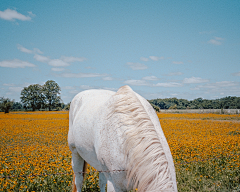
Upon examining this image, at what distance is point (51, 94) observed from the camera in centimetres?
6550

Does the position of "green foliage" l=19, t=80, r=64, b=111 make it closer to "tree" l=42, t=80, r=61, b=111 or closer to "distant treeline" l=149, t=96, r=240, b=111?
"tree" l=42, t=80, r=61, b=111

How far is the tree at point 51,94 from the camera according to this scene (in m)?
64.3

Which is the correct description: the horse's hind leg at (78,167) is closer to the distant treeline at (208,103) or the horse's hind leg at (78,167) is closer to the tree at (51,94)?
the distant treeline at (208,103)

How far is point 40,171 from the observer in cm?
475

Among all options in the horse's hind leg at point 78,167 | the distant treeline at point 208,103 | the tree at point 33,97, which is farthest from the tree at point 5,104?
the horse's hind leg at point 78,167

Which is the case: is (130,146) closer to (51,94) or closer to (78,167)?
(78,167)

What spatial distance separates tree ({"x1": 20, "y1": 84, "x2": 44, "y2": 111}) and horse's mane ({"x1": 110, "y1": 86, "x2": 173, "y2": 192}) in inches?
2638

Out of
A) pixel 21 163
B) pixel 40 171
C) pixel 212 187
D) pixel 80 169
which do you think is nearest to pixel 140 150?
pixel 80 169

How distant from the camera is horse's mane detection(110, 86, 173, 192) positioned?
55.8 inches

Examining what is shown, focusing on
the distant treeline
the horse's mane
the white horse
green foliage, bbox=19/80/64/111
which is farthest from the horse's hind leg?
green foliage, bbox=19/80/64/111

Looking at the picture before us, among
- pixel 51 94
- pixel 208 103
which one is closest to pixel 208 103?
pixel 208 103

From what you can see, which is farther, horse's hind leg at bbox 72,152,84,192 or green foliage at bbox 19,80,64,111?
green foliage at bbox 19,80,64,111

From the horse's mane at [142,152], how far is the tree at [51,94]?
66.1m

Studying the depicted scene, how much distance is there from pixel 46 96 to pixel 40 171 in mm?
64888
